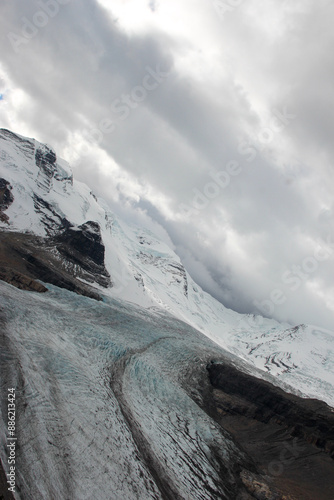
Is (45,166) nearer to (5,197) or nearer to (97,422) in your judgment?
(5,197)

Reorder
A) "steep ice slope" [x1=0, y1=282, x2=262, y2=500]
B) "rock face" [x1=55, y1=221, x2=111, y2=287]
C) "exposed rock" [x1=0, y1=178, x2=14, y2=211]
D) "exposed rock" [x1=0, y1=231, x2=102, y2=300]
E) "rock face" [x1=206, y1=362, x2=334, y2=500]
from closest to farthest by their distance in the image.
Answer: "steep ice slope" [x1=0, y1=282, x2=262, y2=500] < "rock face" [x1=206, y1=362, x2=334, y2=500] < "exposed rock" [x1=0, y1=231, x2=102, y2=300] < "exposed rock" [x1=0, y1=178, x2=14, y2=211] < "rock face" [x1=55, y1=221, x2=111, y2=287]

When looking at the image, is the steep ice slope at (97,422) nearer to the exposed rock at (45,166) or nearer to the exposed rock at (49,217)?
the exposed rock at (49,217)

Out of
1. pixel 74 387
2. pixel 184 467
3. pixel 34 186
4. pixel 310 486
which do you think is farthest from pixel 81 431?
pixel 34 186

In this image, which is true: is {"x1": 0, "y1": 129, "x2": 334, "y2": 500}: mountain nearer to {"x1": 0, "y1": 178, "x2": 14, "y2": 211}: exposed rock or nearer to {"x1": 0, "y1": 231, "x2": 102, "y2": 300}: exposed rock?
{"x1": 0, "y1": 231, "x2": 102, "y2": 300}: exposed rock

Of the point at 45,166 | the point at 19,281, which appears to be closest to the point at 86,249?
the point at 19,281

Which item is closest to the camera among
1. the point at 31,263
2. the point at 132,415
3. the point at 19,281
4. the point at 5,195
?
the point at 132,415

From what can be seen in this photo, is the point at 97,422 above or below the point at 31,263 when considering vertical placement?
below

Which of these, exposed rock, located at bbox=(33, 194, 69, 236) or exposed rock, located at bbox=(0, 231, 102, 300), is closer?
exposed rock, located at bbox=(0, 231, 102, 300)

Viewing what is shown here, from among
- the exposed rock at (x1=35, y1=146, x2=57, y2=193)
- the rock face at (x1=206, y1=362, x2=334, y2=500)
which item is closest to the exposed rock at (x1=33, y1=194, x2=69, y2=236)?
the exposed rock at (x1=35, y1=146, x2=57, y2=193)

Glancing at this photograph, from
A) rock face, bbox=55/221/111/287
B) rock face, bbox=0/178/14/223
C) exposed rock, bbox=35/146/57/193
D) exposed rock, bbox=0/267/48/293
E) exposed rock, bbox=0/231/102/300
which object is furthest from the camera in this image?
exposed rock, bbox=35/146/57/193

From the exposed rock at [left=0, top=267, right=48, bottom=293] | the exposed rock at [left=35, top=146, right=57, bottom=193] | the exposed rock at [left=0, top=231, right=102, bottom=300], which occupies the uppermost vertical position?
the exposed rock at [left=35, top=146, right=57, bottom=193]

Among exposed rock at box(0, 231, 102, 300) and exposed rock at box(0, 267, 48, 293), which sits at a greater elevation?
exposed rock at box(0, 231, 102, 300)

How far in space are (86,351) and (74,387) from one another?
7.85 metres

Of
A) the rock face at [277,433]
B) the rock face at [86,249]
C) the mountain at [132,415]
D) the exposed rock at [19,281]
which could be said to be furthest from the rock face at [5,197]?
the rock face at [277,433]
